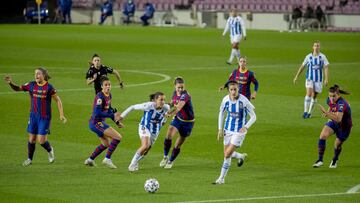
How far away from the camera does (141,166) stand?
771 inches

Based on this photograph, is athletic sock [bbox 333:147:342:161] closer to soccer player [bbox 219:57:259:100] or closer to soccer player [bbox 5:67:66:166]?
soccer player [bbox 219:57:259:100]

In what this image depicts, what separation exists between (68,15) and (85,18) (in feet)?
8.99

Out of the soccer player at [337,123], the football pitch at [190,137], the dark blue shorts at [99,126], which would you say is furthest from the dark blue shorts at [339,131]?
the dark blue shorts at [99,126]

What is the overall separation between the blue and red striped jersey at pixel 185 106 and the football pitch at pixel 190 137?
1076mm

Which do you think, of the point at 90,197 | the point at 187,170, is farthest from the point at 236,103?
the point at 90,197

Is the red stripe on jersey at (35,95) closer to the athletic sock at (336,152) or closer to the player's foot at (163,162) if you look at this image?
the player's foot at (163,162)

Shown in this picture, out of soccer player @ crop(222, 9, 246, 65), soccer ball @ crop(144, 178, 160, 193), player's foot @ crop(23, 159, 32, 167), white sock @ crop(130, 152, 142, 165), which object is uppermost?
soccer ball @ crop(144, 178, 160, 193)

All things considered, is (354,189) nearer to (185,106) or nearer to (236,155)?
(236,155)

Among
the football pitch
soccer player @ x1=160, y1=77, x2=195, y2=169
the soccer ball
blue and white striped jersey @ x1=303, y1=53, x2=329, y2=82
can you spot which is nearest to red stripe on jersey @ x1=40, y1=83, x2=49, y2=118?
the football pitch

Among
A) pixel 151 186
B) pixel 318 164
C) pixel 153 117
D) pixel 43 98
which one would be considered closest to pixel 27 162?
pixel 43 98

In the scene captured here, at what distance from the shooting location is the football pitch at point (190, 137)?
17.1m

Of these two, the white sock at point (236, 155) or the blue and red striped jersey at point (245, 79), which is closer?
the white sock at point (236, 155)

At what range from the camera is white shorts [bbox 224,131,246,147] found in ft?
58.2

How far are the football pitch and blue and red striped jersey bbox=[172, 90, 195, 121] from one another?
1.08 metres
